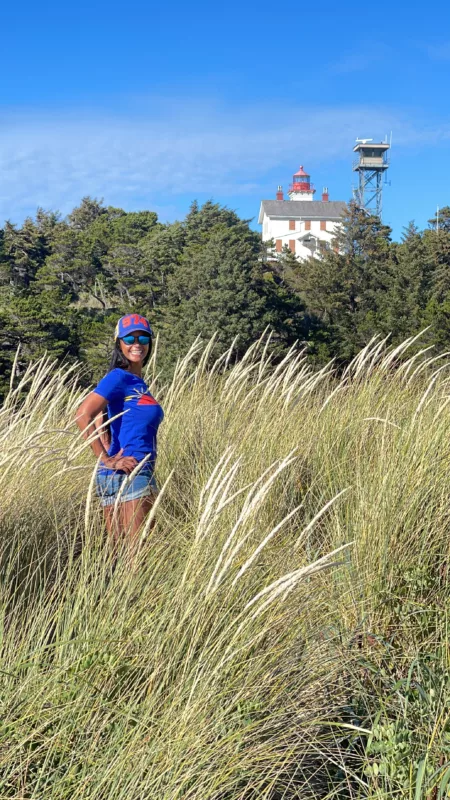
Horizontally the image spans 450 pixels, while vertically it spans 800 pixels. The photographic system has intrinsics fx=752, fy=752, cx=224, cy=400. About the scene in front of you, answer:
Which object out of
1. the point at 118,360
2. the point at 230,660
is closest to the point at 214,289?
the point at 118,360

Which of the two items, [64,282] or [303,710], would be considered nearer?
[303,710]

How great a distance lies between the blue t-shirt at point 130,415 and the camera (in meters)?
3.35

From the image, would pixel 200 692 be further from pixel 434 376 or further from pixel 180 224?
pixel 180 224

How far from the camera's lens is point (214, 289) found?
3591 cm

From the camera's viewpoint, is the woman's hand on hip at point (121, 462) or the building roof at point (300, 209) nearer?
the woman's hand on hip at point (121, 462)

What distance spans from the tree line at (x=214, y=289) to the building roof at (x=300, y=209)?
1068 inches

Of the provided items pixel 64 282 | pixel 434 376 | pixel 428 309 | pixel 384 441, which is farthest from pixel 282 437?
pixel 64 282

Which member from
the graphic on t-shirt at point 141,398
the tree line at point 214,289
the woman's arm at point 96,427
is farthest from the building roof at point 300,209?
the woman's arm at point 96,427

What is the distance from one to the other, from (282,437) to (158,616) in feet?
7.42

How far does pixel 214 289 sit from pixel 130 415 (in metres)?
33.0

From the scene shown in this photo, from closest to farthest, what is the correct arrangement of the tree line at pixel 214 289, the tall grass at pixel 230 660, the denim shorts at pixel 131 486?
the tall grass at pixel 230 660 < the denim shorts at pixel 131 486 < the tree line at pixel 214 289

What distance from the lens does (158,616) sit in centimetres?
196

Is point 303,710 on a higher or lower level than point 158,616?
lower

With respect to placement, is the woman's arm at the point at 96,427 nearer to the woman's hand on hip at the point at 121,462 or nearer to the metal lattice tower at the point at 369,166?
the woman's hand on hip at the point at 121,462
